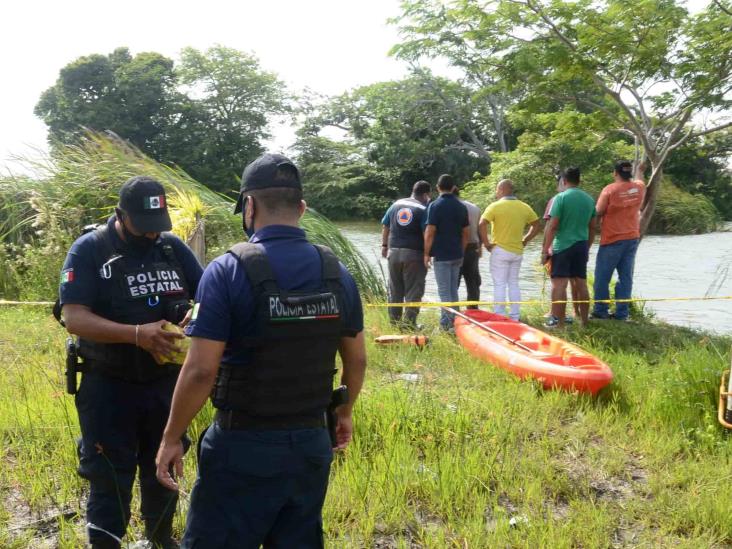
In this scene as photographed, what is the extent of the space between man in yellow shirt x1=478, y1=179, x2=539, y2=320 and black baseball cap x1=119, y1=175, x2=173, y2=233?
5268 mm

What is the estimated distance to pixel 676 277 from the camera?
47.4ft

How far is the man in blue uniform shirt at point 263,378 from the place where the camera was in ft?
6.14

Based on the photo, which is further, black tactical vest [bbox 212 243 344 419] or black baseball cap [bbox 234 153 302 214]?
black baseball cap [bbox 234 153 302 214]

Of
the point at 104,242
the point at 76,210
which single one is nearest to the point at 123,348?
the point at 104,242

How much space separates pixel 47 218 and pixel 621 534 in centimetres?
775

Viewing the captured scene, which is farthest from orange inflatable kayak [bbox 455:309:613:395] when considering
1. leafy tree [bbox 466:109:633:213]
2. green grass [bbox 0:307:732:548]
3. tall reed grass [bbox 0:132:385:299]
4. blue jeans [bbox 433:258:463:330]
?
leafy tree [bbox 466:109:633:213]

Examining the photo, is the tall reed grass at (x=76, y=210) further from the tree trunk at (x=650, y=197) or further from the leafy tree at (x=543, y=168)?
the leafy tree at (x=543, y=168)

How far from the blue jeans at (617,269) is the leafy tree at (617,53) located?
141 cm

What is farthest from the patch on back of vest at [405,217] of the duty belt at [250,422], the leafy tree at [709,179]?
the leafy tree at [709,179]

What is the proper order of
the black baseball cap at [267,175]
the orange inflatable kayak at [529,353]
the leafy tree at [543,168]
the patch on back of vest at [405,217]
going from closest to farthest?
1. the black baseball cap at [267,175]
2. the orange inflatable kayak at [529,353]
3. the patch on back of vest at [405,217]
4. the leafy tree at [543,168]

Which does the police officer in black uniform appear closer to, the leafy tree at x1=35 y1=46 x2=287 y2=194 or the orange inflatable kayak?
the orange inflatable kayak

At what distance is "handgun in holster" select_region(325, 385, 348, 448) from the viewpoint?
7.14 feet

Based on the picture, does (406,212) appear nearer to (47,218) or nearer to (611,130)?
(611,130)

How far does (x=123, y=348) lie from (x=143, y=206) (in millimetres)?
559
